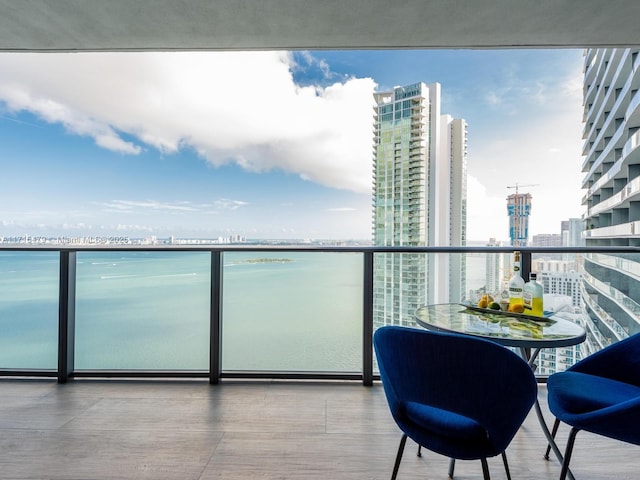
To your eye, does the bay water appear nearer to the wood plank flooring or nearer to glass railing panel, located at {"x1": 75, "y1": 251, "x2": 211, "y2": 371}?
glass railing panel, located at {"x1": 75, "y1": 251, "x2": 211, "y2": 371}

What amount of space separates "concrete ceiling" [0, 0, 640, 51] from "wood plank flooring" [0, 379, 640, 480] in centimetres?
263

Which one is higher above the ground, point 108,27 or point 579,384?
point 108,27

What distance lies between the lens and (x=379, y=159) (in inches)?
231

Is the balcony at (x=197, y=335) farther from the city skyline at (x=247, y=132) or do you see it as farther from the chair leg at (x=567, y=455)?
the city skyline at (x=247, y=132)

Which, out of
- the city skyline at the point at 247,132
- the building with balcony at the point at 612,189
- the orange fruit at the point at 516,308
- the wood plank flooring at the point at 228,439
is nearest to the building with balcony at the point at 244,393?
the wood plank flooring at the point at 228,439

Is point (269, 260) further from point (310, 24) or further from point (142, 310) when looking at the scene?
point (310, 24)

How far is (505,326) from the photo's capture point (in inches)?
62.3

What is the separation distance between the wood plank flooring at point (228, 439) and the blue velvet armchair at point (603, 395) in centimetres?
50

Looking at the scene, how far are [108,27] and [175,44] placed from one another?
435 millimetres

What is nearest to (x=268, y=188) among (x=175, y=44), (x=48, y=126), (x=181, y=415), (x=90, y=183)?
(x=90, y=183)

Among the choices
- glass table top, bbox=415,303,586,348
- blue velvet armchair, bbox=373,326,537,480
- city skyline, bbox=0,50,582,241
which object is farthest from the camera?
city skyline, bbox=0,50,582,241

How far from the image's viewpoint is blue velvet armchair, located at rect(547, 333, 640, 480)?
1.16 meters

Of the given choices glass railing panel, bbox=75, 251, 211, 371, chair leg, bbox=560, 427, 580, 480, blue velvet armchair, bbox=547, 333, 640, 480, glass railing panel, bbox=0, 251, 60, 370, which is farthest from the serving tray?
glass railing panel, bbox=0, 251, 60, 370

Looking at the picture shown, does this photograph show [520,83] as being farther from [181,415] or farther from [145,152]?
[145,152]
